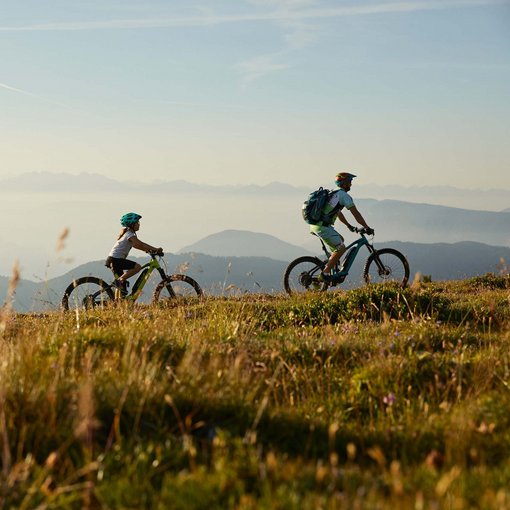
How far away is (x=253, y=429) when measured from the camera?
4.44 m

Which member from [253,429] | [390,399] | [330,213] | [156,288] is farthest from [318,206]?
[253,429]

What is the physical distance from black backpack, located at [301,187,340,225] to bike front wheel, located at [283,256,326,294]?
4.12 feet

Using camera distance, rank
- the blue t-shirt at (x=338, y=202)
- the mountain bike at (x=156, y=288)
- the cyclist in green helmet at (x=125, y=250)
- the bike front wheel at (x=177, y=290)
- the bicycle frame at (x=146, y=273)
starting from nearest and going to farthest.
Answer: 1. the cyclist in green helmet at (x=125, y=250)
2. the mountain bike at (x=156, y=288)
3. the bike front wheel at (x=177, y=290)
4. the bicycle frame at (x=146, y=273)
5. the blue t-shirt at (x=338, y=202)

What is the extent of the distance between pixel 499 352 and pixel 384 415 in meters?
2.19

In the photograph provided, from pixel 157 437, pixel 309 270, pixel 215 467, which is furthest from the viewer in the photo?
pixel 309 270

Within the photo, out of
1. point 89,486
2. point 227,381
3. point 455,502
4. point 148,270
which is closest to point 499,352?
point 227,381

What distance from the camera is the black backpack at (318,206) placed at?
15914mm

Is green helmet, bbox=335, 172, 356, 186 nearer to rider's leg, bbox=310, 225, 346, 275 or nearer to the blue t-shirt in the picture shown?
the blue t-shirt

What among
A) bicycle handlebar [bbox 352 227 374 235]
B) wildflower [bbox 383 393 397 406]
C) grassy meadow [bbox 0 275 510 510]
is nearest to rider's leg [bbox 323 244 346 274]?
bicycle handlebar [bbox 352 227 374 235]

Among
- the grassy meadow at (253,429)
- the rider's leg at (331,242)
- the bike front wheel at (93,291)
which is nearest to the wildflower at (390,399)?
the grassy meadow at (253,429)

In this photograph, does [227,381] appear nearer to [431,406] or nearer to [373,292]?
[431,406]

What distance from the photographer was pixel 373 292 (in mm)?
12164

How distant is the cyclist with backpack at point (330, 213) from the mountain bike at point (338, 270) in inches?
7.8

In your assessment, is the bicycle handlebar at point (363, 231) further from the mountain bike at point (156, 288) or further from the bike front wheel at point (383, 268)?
the mountain bike at point (156, 288)
